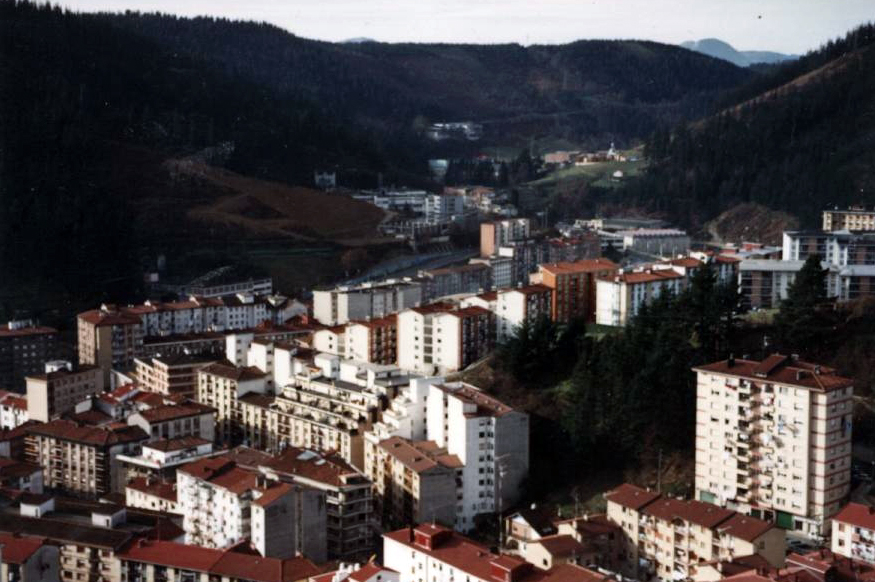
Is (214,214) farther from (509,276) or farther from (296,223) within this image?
(509,276)

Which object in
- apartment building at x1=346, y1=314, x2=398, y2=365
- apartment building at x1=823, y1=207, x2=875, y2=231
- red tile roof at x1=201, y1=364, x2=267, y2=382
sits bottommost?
red tile roof at x1=201, y1=364, x2=267, y2=382

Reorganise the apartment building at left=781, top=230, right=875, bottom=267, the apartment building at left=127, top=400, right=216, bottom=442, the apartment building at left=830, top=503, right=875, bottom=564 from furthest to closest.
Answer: the apartment building at left=781, top=230, right=875, bottom=267
the apartment building at left=127, top=400, right=216, bottom=442
the apartment building at left=830, top=503, right=875, bottom=564

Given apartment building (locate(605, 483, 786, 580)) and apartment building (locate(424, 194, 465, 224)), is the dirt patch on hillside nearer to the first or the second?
apartment building (locate(424, 194, 465, 224))

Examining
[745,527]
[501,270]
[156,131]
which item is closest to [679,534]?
[745,527]

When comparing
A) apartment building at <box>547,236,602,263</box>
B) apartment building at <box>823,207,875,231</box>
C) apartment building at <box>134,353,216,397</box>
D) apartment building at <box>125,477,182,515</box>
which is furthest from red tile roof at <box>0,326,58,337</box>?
apartment building at <box>823,207,875,231</box>

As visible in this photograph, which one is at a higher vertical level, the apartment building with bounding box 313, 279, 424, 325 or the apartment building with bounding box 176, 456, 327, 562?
the apartment building with bounding box 313, 279, 424, 325
